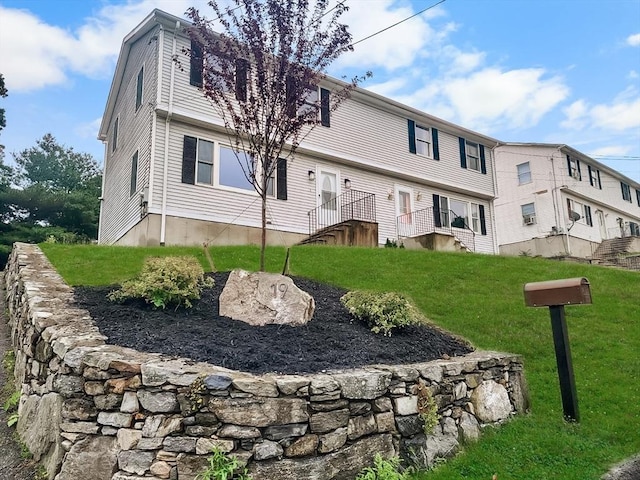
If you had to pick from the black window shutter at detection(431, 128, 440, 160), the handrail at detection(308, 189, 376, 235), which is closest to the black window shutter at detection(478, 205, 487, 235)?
the black window shutter at detection(431, 128, 440, 160)

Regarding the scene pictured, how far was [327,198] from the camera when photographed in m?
14.1

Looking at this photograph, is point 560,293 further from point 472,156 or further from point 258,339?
point 472,156

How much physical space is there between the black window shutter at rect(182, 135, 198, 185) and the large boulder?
23.4 feet

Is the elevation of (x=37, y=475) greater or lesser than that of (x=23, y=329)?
lesser

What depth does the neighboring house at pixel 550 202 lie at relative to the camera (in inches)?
877

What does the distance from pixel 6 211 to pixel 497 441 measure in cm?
2288

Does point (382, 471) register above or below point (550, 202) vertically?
below

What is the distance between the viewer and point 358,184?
584 inches

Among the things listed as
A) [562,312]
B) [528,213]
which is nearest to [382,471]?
[562,312]

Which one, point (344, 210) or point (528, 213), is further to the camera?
point (528, 213)

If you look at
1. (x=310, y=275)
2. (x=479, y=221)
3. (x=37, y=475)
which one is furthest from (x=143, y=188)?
(x=479, y=221)

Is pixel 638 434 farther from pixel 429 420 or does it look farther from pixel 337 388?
pixel 337 388

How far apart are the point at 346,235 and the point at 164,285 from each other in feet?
27.6

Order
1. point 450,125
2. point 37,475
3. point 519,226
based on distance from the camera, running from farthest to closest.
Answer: point 519,226, point 450,125, point 37,475
